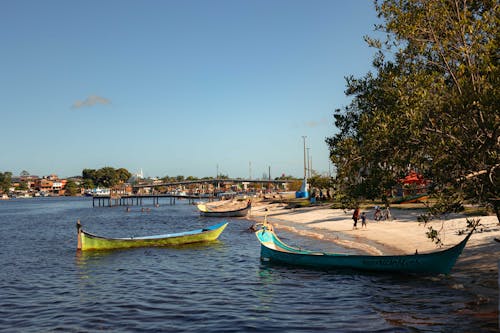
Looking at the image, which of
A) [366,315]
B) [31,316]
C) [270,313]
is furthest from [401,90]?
[31,316]

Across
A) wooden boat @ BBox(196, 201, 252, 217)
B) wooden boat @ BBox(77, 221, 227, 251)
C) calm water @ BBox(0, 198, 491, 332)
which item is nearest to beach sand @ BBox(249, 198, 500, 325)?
calm water @ BBox(0, 198, 491, 332)

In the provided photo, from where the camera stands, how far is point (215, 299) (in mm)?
18312

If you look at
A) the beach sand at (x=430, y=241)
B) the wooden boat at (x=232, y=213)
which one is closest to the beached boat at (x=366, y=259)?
the beach sand at (x=430, y=241)

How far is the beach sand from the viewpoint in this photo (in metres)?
16.7

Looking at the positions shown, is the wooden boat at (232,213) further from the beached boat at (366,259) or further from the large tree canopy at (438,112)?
the large tree canopy at (438,112)

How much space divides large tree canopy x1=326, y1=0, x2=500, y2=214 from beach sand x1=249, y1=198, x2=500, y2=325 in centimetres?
284

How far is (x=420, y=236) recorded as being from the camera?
28.7 meters

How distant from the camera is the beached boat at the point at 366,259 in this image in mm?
18828

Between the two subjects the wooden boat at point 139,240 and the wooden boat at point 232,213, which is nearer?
the wooden boat at point 139,240

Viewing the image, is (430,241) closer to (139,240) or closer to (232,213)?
(139,240)

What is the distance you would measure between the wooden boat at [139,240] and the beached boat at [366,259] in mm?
11056

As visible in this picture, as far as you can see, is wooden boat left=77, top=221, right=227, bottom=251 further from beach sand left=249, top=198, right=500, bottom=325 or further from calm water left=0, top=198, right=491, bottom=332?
beach sand left=249, top=198, right=500, bottom=325

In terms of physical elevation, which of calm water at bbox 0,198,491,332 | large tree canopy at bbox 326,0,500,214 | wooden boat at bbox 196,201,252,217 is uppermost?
large tree canopy at bbox 326,0,500,214

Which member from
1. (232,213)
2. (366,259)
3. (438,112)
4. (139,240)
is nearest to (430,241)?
(366,259)
